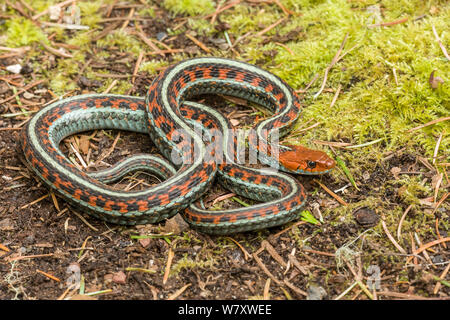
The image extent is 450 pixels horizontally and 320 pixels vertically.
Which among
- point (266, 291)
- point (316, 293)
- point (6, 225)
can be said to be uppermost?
point (316, 293)

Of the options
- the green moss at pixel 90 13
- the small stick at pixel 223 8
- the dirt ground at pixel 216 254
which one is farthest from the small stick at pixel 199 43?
the dirt ground at pixel 216 254

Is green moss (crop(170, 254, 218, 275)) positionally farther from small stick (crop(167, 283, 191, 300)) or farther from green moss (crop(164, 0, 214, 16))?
green moss (crop(164, 0, 214, 16))

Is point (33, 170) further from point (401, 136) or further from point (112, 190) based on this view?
point (401, 136)

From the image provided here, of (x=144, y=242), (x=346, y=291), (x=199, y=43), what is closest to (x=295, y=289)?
(x=346, y=291)

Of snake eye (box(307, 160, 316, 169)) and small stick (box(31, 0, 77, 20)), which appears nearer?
snake eye (box(307, 160, 316, 169))

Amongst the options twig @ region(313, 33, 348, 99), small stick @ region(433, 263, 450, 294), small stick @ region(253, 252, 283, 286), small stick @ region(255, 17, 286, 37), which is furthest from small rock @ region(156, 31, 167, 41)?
small stick @ region(433, 263, 450, 294)

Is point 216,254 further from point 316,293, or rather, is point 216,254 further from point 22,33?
point 22,33
